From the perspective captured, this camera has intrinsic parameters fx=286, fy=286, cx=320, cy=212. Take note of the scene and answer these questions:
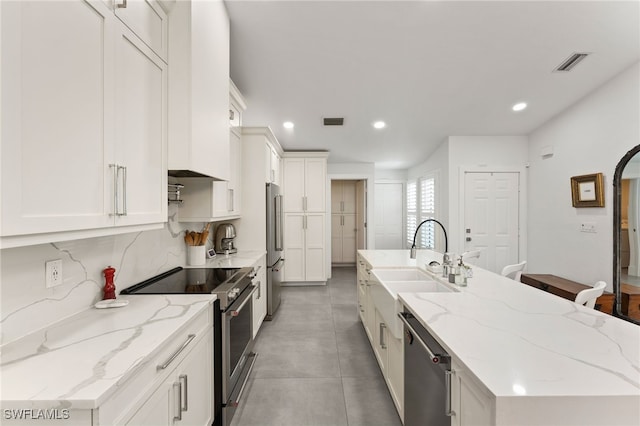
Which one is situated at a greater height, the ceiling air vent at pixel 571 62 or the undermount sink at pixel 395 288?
the ceiling air vent at pixel 571 62

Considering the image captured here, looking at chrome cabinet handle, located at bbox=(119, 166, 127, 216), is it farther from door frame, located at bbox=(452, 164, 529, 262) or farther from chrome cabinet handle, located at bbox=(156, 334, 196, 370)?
door frame, located at bbox=(452, 164, 529, 262)

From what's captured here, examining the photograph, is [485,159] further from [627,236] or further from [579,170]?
[627,236]

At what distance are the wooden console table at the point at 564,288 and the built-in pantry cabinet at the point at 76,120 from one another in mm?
4294

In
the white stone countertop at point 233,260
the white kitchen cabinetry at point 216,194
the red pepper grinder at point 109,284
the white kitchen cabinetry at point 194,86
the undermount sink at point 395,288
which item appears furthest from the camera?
the white stone countertop at point 233,260

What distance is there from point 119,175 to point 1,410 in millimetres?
816

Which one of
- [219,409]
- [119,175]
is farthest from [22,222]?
[219,409]

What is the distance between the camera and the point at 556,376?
2.70 feet

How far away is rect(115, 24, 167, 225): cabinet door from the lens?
4.03 ft

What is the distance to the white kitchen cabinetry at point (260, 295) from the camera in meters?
2.88

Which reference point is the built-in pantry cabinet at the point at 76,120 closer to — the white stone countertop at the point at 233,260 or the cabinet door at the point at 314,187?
the white stone countertop at the point at 233,260

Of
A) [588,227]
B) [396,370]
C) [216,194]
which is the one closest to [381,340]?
[396,370]

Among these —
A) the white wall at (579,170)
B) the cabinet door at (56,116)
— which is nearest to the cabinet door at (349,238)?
the white wall at (579,170)

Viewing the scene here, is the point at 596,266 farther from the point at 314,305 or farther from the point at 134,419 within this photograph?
the point at 134,419

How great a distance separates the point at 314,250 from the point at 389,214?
261 cm
